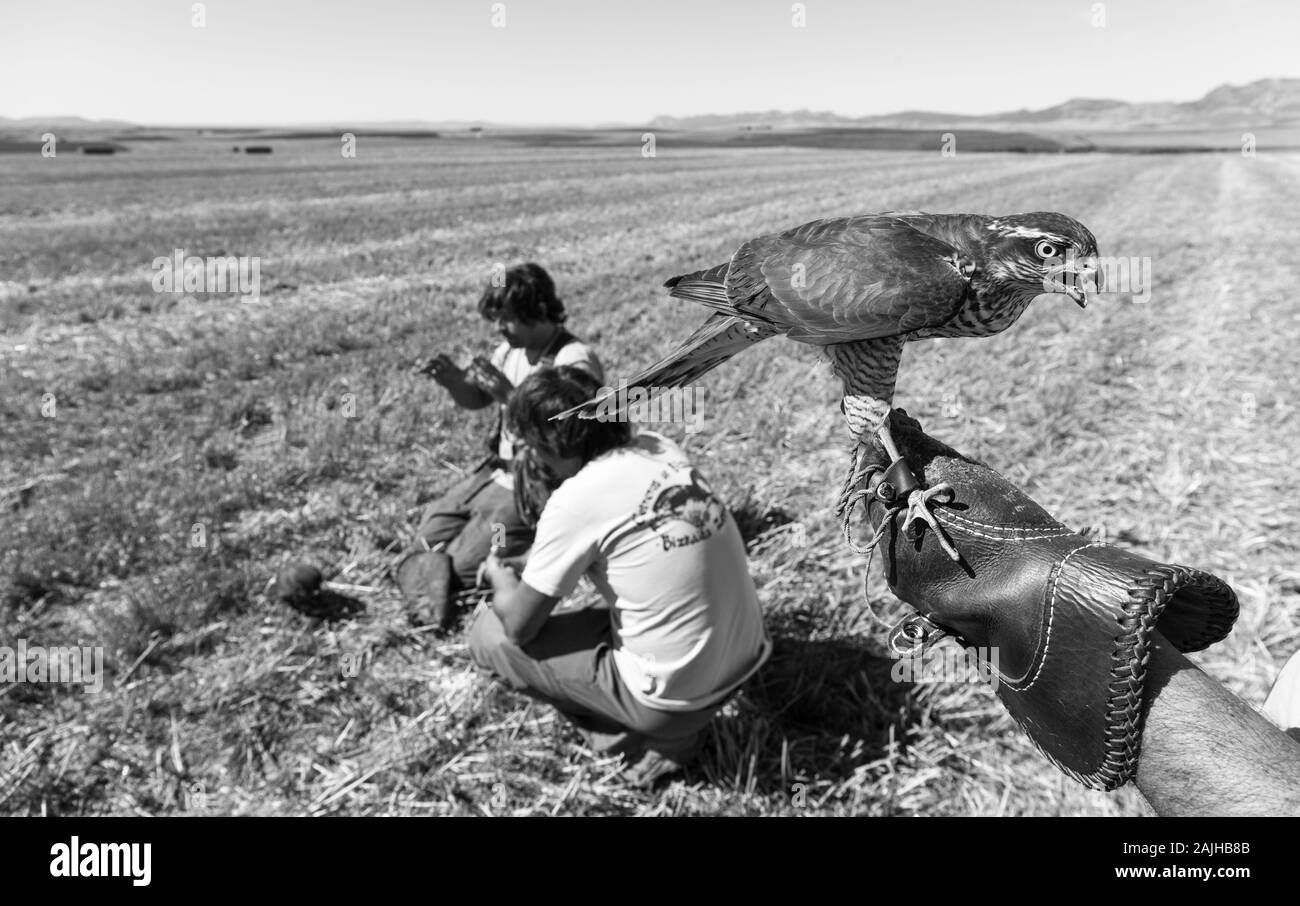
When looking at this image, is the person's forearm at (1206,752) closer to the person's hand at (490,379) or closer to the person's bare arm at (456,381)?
the person's hand at (490,379)

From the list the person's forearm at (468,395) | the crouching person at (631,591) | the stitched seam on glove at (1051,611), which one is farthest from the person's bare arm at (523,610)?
the person's forearm at (468,395)

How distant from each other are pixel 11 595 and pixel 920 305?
539 cm

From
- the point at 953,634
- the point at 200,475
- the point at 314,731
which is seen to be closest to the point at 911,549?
the point at 953,634

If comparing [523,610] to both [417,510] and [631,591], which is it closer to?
[631,591]

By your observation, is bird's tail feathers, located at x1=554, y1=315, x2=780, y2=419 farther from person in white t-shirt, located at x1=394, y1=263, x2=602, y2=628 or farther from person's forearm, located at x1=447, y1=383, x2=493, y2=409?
person's forearm, located at x1=447, y1=383, x2=493, y2=409

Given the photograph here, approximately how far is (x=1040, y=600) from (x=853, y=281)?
1179 mm

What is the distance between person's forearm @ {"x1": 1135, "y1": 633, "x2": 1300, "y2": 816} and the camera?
58.2 inches

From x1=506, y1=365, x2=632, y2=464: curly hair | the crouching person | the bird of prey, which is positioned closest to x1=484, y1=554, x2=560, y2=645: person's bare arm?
the crouching person

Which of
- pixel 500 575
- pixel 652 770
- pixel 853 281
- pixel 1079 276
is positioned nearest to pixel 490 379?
pixel 500 575

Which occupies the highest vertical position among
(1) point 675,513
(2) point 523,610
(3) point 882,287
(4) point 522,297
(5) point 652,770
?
(4) point 522,297

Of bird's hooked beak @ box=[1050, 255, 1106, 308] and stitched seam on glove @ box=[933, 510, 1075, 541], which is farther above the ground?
bird's hooked beak @ box=[1050, 255, 1106, 308]

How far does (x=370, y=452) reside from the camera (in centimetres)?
642

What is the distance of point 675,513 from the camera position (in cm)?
323

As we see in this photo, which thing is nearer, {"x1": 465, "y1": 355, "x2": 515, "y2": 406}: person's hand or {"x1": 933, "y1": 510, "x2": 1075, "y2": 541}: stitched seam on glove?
{"x1": 933, "y1": 510, "x2": 1075, "y2": 541}: stitched seam on glove
